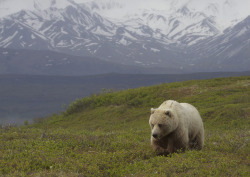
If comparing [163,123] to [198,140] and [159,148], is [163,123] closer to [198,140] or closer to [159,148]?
[159,148]

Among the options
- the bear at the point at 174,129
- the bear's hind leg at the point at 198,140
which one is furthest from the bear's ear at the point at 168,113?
the bear's hind leg at the point at 198,140

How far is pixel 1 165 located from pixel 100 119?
103 ft

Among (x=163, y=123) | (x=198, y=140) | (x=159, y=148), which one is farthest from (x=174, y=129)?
(x=198, y=140)

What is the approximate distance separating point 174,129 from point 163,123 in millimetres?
584

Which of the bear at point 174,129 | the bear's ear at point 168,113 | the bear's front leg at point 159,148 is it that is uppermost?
the bear's ear at point 168,113

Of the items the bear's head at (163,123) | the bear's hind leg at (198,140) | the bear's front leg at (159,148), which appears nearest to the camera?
the bear's head at (163,123)

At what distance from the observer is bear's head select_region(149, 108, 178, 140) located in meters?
10.9

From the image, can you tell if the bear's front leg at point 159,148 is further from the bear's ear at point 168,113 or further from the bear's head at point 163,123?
the bear's ear at point 168,113

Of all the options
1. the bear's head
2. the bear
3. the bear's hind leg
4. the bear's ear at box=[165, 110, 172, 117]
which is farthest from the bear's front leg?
the bear's hind leg

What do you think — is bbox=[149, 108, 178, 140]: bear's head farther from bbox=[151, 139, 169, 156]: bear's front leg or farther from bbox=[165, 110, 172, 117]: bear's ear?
bbox=[151, 139, 169, 156]: bear's front leg

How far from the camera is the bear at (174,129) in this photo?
10.9 metres

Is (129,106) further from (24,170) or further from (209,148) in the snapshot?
(24,170)

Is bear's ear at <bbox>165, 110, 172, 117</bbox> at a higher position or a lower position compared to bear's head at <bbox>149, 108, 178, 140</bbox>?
higher

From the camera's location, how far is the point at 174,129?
11.2 metres
